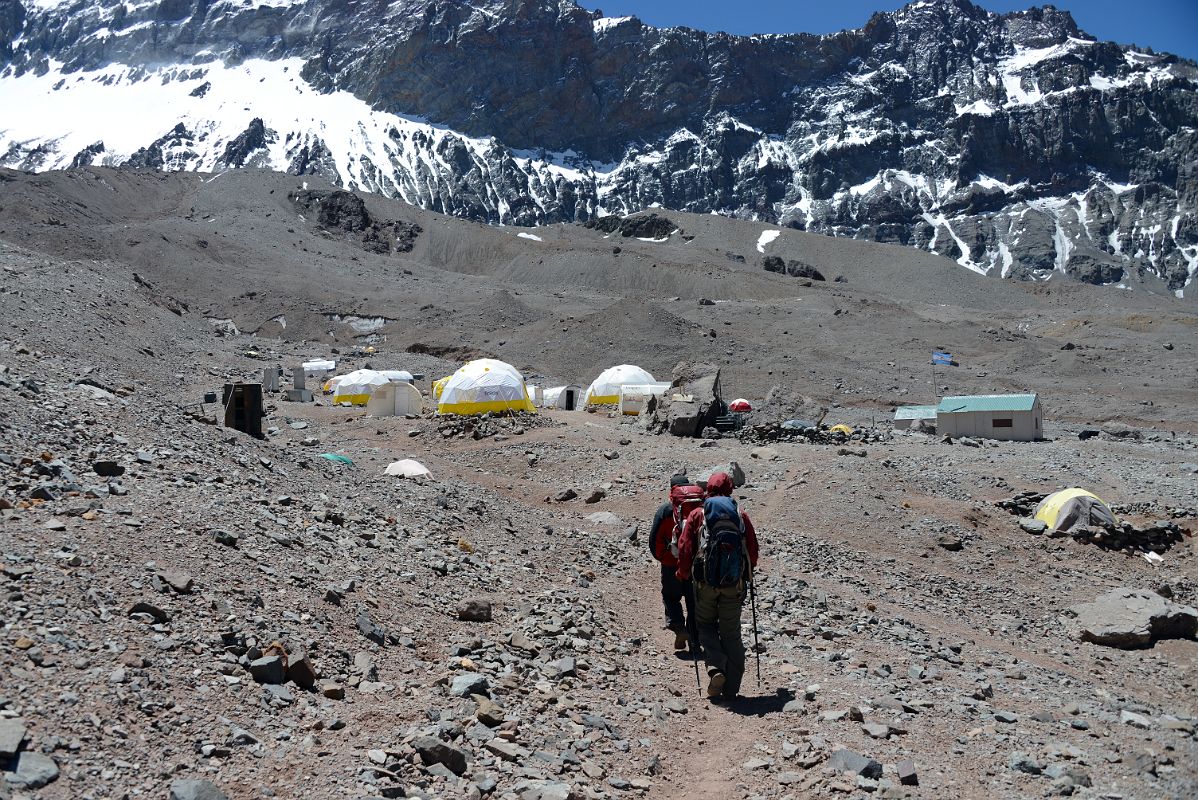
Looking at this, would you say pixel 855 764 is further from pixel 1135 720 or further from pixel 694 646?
pixel 1135 720

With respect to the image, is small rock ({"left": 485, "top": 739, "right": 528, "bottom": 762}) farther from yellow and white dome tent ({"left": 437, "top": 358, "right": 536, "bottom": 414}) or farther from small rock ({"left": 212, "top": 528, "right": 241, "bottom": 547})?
yellow and white dome tent ({"left": 437, "top": 358, "right": 536, "bottom": 414})

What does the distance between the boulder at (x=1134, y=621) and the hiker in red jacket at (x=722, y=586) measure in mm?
5464

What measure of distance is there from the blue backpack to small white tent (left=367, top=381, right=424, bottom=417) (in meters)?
23.1

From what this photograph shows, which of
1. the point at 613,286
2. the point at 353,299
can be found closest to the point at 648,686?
the point at 353,299

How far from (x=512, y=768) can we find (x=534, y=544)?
5768 mm

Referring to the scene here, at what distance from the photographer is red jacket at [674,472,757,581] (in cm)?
715

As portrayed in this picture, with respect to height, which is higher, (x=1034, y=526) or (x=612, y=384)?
(x=1034, y=526)

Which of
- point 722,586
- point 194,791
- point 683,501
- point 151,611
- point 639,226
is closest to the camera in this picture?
point 194,791

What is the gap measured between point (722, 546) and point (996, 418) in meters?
23.9

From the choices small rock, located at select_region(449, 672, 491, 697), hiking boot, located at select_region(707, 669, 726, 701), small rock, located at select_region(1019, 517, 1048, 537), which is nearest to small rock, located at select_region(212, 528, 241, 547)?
small rock, located at select_region(449, 672, 491, 697)

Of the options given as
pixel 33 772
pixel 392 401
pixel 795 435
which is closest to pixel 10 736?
pixel 33 772

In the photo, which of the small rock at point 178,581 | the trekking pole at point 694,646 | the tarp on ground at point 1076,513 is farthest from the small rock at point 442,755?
the tarp on ground at point 1076,513

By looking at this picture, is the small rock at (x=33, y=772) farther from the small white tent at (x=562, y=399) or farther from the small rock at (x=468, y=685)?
the small white tent at (x=562, y=399)

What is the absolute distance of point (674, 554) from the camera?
834cm
